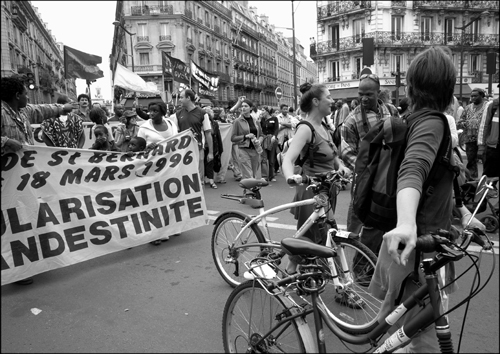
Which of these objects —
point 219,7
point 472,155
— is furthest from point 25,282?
point 472,155

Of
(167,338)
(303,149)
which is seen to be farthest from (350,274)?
(167,338)

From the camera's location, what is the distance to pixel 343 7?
3114cm

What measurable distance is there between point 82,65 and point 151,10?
185 centimetres

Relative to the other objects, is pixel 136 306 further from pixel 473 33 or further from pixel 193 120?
pixel 473 33

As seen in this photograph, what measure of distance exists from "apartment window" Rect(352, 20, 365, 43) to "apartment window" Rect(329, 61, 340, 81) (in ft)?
12.5

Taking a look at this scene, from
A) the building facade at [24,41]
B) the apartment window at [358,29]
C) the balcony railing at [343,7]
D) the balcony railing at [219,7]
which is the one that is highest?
the balcony railing at [343,7]

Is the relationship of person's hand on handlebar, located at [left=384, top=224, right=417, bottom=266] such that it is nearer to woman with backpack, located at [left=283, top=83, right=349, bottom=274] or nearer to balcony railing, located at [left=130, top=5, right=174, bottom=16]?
woman with backpack, located at [left=283, top=83, right=349, bottom=274]

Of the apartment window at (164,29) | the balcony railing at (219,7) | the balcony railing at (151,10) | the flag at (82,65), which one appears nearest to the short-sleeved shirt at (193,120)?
the balcony railing at (151,10)

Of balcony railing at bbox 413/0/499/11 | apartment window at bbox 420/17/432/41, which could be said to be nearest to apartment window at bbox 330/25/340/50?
apartment window at bbox 420/17/432/41

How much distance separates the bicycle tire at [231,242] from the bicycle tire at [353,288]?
0.74 m

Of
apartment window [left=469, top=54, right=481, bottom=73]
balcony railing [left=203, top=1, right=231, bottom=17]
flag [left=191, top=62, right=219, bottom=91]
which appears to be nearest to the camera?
balcony railing [left=203, top=1, right=231, bottom=17]

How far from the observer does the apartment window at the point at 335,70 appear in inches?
1475

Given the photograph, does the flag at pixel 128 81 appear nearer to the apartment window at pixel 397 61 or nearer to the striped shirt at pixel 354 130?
the striped shirt at pixel 354 130

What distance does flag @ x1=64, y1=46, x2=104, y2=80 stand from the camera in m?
8.18
